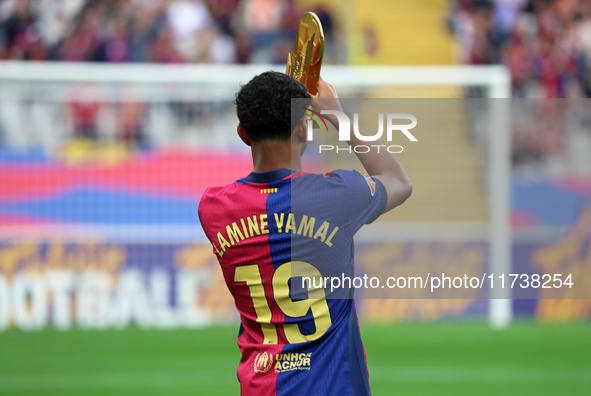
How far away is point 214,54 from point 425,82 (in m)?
3.63

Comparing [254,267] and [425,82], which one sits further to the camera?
[425,82]

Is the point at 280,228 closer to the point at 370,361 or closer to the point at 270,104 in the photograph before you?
the point at 270,104

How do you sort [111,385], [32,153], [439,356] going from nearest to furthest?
[111,385] < [439,356] < [32,153]

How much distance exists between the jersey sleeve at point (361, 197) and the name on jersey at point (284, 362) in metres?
0.39

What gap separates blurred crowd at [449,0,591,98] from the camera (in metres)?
12.2

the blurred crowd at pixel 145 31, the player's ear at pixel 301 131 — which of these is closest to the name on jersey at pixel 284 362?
the player's ear at pixel 301 131

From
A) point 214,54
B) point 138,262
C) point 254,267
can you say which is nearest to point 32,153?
point 138,262

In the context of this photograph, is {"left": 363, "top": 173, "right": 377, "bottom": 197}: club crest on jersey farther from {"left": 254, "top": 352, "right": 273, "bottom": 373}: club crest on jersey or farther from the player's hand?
{"left": 254, "top": 352, "right": 273, "bottom": 373}: club crest on jersey

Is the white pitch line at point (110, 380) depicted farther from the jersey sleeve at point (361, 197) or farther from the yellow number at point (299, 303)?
the jersey sleeve at point (361, 197)

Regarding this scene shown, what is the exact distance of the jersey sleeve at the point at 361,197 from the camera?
2389mm

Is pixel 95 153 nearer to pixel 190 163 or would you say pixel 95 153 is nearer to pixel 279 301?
pixel 190 163

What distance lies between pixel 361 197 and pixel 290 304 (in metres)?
0.37

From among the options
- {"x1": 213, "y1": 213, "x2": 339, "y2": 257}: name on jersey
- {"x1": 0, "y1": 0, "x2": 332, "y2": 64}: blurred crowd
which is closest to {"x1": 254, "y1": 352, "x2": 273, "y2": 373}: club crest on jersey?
{"x1": 213, "y1": 213, "x2": 339, "y2": 257}: name on jersey

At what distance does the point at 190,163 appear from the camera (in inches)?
385
